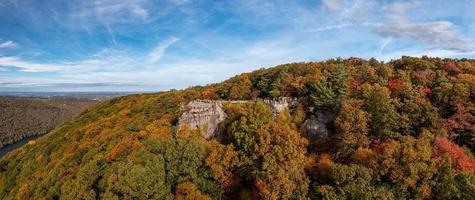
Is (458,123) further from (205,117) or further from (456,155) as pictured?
(205,117)

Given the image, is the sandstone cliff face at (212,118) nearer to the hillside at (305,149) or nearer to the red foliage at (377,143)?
the hillside at (305,149)

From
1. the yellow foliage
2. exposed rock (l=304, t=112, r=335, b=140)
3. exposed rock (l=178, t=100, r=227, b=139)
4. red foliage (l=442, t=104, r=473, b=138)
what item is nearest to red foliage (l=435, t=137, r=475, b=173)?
red foliage (l=442, t=104, r=473, b=138)

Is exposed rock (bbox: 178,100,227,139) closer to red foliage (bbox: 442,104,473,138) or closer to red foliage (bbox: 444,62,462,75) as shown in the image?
red foliage (bbox: 442,104,473,138)

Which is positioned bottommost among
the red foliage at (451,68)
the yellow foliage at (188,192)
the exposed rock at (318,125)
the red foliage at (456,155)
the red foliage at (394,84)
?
the yellow foliage at (188,192)

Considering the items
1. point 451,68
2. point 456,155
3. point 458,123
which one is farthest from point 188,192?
point 451,68

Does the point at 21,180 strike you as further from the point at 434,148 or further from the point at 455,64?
the point at 455,64

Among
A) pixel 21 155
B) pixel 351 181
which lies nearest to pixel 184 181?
pixel 351 181

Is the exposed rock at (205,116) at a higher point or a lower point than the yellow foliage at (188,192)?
higher

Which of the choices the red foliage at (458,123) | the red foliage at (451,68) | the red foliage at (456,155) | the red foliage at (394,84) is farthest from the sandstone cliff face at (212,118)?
the red foliage at (451,68)
